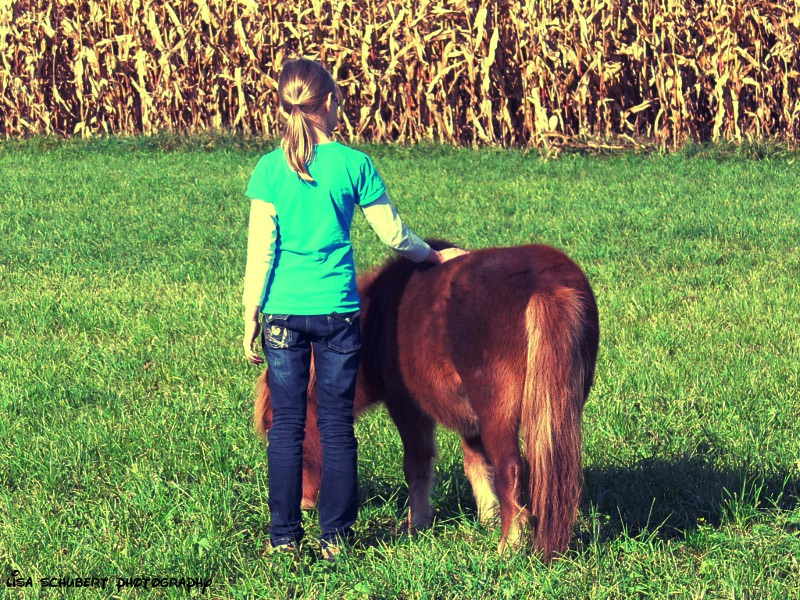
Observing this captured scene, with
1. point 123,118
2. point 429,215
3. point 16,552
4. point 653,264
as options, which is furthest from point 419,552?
point 123,118

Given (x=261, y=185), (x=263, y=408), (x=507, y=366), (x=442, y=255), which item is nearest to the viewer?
(x=507, y=366)

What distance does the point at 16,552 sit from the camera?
409 centimetres

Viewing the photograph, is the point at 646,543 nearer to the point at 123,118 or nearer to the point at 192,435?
the point at 192,435

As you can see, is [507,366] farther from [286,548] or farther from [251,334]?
[286,548]

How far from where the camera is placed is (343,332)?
4004 millimetres

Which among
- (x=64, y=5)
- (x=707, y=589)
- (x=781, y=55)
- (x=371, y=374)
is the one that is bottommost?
(x=707, y=589)

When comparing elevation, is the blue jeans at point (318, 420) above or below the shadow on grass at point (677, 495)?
above

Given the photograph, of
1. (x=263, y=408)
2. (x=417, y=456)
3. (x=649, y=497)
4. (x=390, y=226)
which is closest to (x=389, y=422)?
(x=417, y=456)

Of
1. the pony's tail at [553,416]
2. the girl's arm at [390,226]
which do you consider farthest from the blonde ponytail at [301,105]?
the pony's tail at [553,416]

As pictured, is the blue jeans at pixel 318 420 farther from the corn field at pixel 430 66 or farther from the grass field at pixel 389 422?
the corn field at pixel 430 66

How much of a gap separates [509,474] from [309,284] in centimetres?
101

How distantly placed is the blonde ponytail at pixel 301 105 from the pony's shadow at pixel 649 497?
63.1 inches

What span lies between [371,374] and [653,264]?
16.4 ft

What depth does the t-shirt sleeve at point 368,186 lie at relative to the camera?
4020 mm
